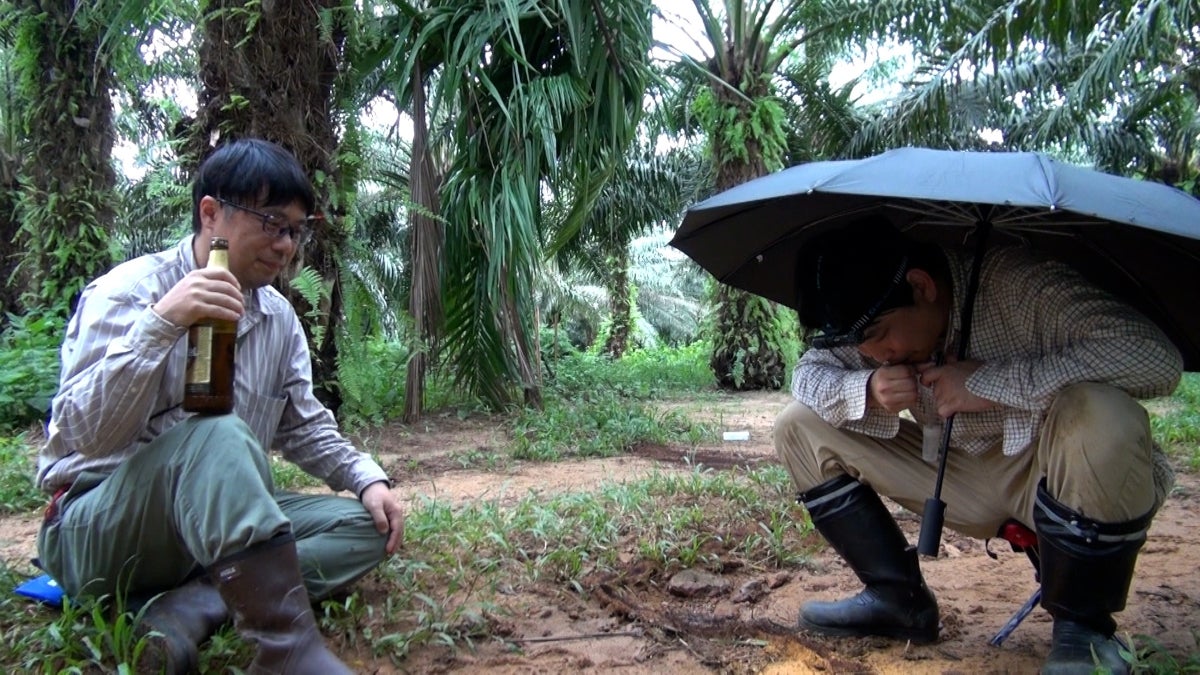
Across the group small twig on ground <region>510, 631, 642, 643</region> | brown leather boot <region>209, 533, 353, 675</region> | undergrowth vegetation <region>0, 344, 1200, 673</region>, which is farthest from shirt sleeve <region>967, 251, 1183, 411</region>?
brown leather boot <region>209, 533, 353, 675</region>

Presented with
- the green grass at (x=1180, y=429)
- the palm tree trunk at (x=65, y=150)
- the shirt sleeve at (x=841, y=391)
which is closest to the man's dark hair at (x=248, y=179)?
the shirt sleeve at (x=841, y=391)

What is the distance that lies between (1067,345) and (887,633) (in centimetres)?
82

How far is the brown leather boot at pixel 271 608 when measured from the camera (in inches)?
68.3

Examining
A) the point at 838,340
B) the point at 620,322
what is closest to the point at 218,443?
the point at 838,340

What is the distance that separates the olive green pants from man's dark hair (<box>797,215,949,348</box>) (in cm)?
125

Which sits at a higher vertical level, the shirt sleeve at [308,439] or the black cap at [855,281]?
the black cap at [855,281]

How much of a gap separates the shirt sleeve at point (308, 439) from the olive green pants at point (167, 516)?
9.9 inches

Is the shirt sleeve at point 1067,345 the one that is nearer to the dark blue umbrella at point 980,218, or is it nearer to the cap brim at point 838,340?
the dark blue umbrella at point 980,218

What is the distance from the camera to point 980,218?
205 cm

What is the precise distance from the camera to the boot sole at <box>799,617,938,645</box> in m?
2.19

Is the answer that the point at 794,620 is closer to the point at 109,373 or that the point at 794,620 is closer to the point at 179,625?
the point at 179,625

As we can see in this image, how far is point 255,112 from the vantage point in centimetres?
489

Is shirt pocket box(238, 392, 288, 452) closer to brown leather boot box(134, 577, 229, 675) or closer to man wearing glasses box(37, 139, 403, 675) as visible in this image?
man wearing glasses box(37, 139, 403, 675)

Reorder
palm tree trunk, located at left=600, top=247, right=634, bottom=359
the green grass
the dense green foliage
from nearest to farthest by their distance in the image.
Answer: the green grass
the dense green foliage
palm tree trunk, located at left=600, top=247, right=634, bottom=359
